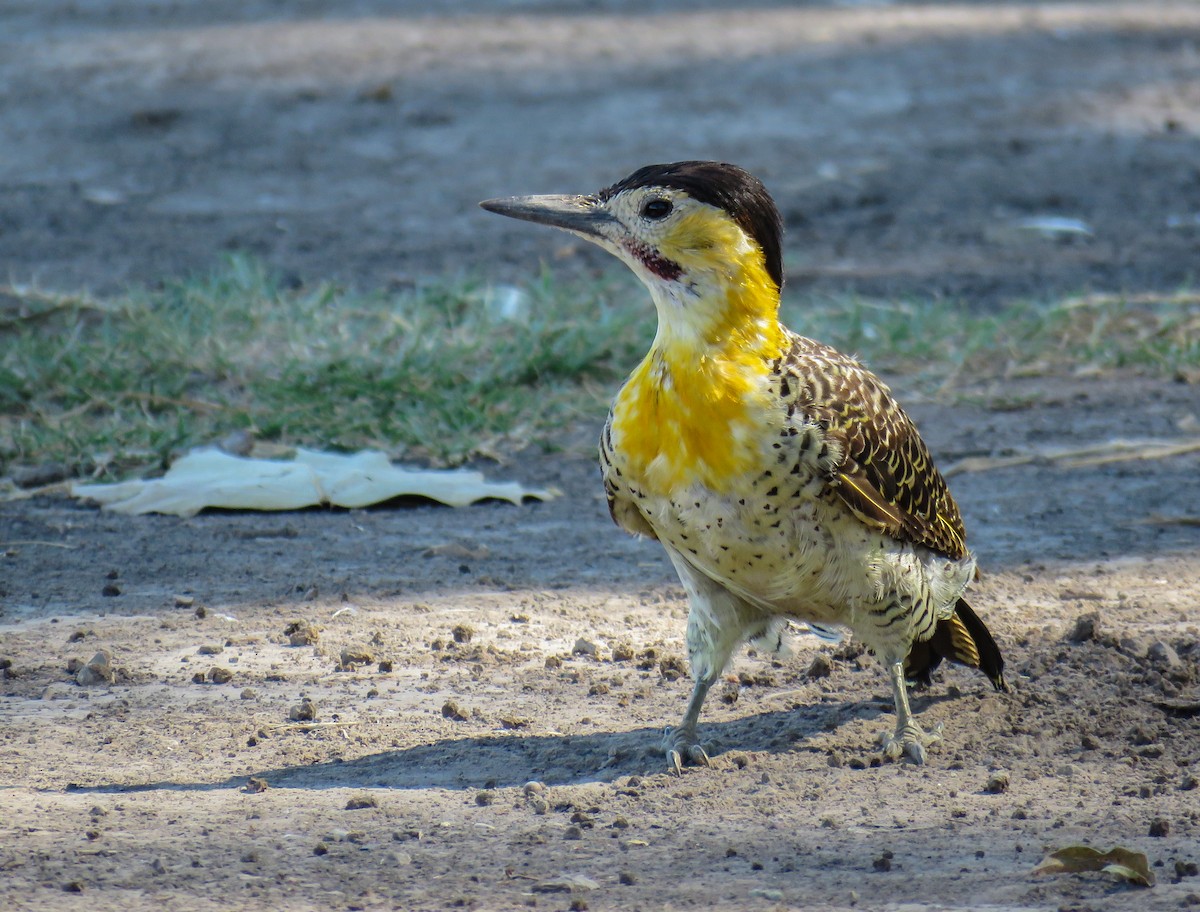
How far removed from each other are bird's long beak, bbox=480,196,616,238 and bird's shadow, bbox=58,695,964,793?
4.28 ft

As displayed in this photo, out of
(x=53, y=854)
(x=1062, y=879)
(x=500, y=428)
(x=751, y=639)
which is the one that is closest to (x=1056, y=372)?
(x=500, y=428)

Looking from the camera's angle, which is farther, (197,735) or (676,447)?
(197,735)

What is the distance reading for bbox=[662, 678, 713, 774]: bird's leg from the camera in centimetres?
419

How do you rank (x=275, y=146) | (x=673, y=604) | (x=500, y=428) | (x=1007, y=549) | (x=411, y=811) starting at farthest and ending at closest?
(x=275, y=146) → (x=500, y=428) → (x=1007, y=549) → (x=673, y=604) → (x=411, y=811)

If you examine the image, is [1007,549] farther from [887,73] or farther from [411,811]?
[887,73]

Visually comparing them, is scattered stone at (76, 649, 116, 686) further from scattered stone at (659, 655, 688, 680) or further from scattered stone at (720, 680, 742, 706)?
scattered stone at (720, 680, 742, 706)

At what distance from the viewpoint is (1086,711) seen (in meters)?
4.46

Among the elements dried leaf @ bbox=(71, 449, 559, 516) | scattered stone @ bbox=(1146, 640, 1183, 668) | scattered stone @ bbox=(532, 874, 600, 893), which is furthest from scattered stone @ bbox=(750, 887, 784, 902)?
dried leaf @ bbox=(71, 449, 559, 516)

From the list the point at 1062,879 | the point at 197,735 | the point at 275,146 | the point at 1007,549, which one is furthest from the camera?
the point at 275,146

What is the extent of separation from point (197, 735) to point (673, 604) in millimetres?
1701

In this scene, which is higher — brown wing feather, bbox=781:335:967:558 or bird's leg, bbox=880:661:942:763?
brown wing feather, bbox=781:335:967:558

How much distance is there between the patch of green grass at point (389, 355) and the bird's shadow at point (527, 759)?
245 centimetres

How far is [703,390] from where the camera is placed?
3.91 metres

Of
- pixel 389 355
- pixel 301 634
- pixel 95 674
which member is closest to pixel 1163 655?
pixel 301 634
